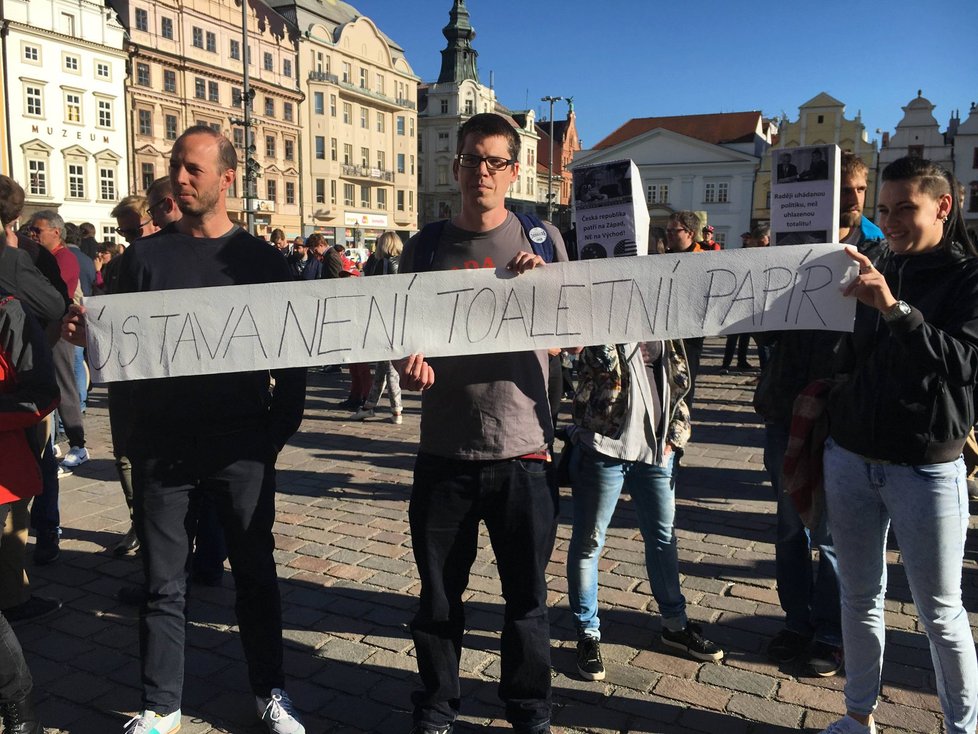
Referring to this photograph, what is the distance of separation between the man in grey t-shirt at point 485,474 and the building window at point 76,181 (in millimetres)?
46365

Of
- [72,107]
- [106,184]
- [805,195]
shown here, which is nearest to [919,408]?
[805,195]

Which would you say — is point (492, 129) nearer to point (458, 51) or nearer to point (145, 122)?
point (145, 122)

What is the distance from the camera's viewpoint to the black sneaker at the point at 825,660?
3.40 m

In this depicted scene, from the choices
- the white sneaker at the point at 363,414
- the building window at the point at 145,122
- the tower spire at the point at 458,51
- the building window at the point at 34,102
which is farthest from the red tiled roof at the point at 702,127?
the white sneaker at the point at 363,414

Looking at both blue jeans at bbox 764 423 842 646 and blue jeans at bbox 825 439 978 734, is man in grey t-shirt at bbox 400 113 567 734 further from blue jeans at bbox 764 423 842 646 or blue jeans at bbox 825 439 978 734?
blue jeans at bbox 764 423 842 646

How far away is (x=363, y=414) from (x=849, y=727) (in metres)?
7.16

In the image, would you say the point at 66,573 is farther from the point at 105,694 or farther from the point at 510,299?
the point at 510,299

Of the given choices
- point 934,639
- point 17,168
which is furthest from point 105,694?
point 17,168

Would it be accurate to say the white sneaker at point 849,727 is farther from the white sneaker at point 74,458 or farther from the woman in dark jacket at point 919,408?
the white sneaker at point 74,458

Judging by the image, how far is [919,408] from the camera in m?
2.48

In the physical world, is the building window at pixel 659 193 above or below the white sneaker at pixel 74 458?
above

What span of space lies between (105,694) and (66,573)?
160 cm

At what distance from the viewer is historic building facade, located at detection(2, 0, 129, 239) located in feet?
130

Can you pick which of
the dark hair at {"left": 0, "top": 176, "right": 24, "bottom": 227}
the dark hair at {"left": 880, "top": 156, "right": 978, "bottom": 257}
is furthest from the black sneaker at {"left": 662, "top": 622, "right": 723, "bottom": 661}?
the dark hair at {"left": 0, "top": 176, "right": 24, "bottom": 227}
